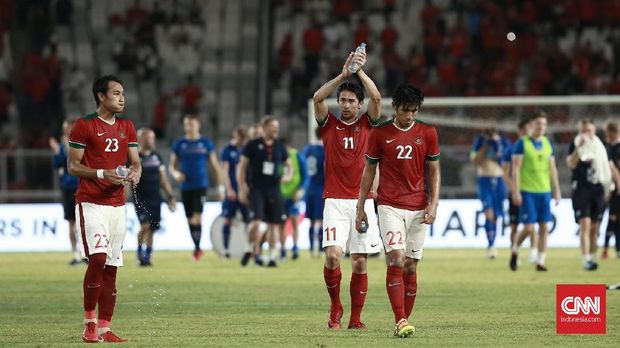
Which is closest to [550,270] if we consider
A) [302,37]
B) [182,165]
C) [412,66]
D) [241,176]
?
[241,176]

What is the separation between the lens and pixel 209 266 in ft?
73.9

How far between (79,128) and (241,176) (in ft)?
35.6

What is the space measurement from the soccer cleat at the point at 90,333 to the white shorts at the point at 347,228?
233 centimetres

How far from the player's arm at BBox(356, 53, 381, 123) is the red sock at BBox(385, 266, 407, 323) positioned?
1.53 metres

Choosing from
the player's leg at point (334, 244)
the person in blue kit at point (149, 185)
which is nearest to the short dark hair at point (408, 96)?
the player's leg at point (334, 244)

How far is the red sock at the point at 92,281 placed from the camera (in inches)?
434

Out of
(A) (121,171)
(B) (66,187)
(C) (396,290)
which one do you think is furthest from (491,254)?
(A) (121,171)

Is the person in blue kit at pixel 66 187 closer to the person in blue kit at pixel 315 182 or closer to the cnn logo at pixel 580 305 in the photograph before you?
the person in blue kit at pixel 315 182

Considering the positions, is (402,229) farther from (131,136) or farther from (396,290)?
(131,136)

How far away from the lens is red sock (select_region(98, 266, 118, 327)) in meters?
11.2

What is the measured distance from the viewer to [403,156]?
11.3m

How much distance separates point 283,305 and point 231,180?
387 inches

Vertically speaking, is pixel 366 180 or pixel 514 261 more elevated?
pixel 366 180

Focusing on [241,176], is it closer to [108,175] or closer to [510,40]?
[108,175]
